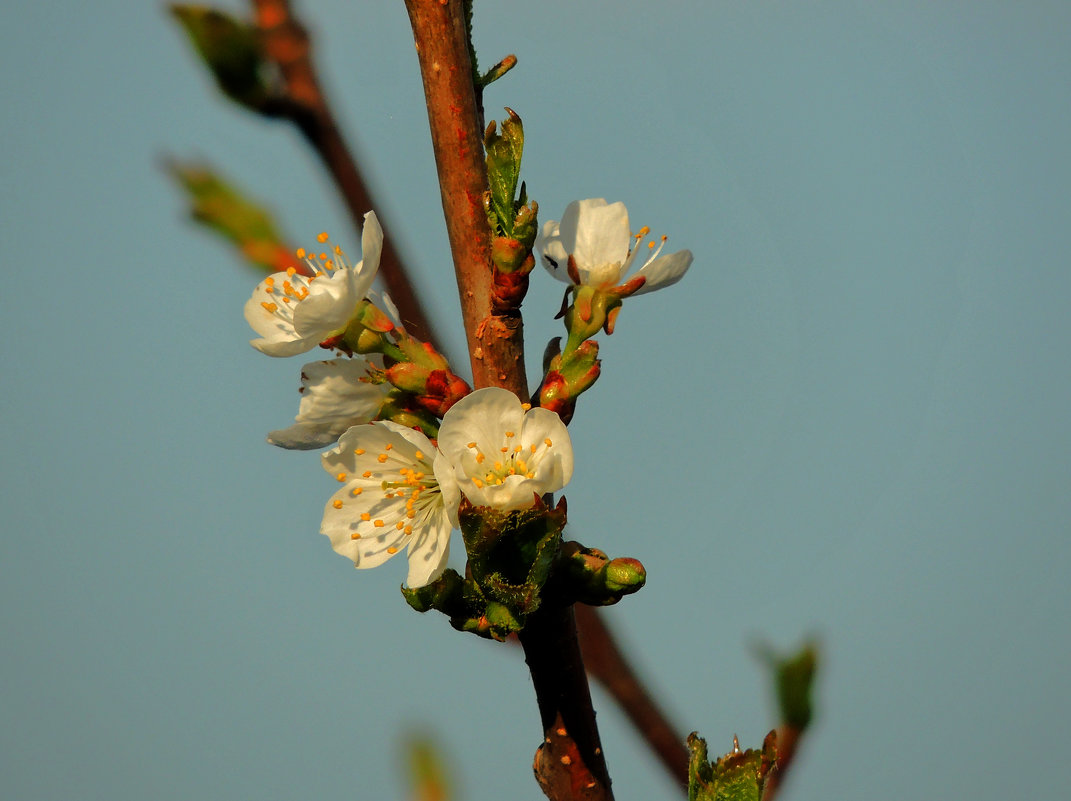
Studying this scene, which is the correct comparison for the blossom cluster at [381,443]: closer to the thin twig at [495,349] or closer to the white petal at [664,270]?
the thin twig at [495,349]

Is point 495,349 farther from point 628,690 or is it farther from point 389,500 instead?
point 628,690

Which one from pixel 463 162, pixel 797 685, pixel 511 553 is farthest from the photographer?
pixel 797 685

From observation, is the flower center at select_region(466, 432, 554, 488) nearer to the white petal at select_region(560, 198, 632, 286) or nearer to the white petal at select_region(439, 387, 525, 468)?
the white petal at select_region(439, 387, 525, 468)

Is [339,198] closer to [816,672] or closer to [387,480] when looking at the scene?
[387,480]

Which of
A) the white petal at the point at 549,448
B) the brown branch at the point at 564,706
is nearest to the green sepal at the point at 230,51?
the white petal at the point at 549,448

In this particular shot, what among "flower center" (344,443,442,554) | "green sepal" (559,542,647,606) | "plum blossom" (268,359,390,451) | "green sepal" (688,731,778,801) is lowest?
"green sepal" (688,731,778,801)

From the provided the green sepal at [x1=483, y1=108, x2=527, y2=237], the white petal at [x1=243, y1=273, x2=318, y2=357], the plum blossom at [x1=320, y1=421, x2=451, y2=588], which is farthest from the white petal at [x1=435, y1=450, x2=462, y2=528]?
the white petal at [x1=243, y1=273, x2=318, y2=357]

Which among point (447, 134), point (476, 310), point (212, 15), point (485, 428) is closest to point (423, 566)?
point (485, 428)

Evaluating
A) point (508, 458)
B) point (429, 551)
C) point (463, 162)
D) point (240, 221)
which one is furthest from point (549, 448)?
point (240, 221)
